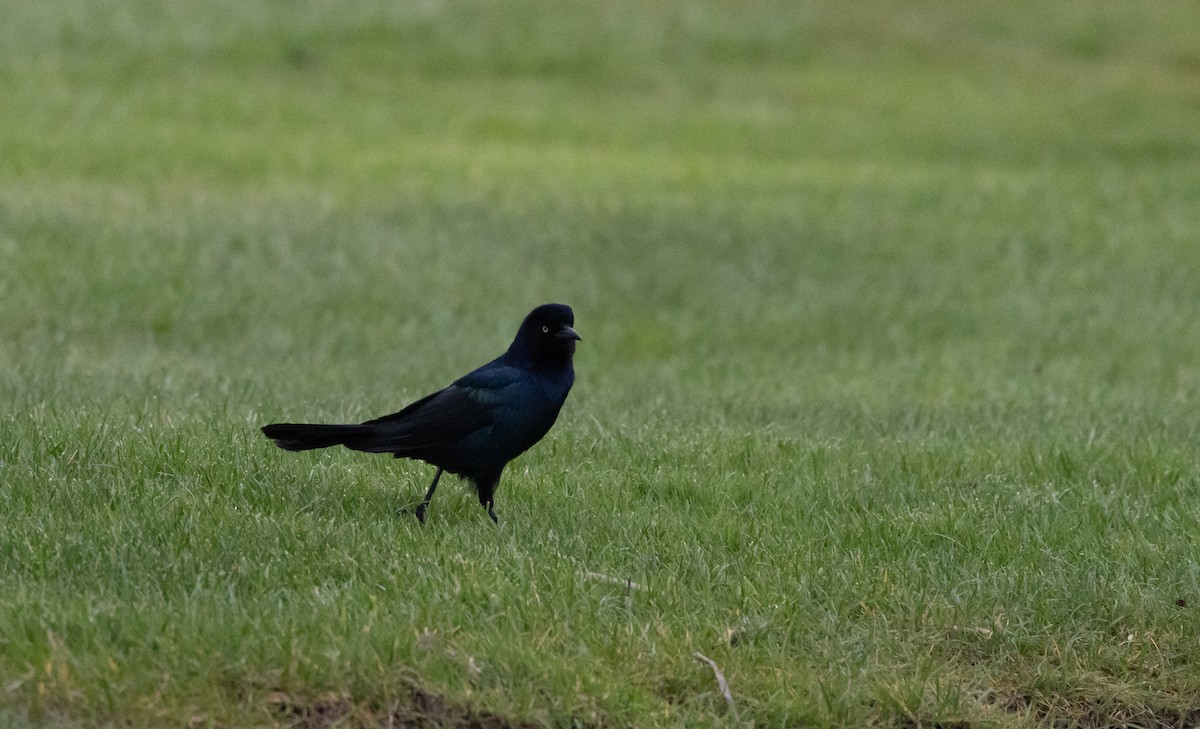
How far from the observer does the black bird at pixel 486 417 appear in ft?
19.9

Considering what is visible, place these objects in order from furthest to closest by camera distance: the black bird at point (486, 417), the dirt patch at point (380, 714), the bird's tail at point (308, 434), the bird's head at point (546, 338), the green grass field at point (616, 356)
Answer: the bird's head at point (546, 338)
the black bird at point (486, 417)
the bird's tail at point (308, 434)
the green grass field at point (616, 356)
the dirt patch at point (380, 714)

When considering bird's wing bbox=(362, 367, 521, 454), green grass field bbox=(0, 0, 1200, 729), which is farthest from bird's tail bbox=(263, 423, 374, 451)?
green grass field bbox=(0, 0, 1200, 729)

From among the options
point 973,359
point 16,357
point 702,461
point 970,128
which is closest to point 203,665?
point 702,461

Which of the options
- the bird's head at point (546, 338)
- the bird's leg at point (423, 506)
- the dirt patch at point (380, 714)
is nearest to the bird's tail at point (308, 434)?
the bird's leg at point (423, 506)

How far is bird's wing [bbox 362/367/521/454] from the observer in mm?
6082

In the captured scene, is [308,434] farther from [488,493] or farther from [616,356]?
[616,356]

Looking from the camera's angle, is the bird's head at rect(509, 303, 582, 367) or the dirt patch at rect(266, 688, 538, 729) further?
the bird's head at rect(509, 303, 582, 367)

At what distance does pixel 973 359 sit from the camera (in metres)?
13.6

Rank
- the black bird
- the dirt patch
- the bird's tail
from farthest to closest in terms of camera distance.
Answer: the black bird, the bird's tail, the dirt patch

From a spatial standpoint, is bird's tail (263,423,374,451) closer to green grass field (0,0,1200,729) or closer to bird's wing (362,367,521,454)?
bird's wing (362,367,521,454)

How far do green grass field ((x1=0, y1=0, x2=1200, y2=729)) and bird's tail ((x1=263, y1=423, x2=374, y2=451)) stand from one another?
287 millimetres

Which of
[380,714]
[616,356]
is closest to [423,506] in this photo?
[380,714]

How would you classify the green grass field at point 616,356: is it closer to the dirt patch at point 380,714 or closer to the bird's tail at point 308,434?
the dirt patch at point 380,714

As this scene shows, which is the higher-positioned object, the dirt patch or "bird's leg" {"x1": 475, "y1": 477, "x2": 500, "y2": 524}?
"bird's leg" {"x1": 475, "y1": 477, "x2": 500, "y2": 524}
